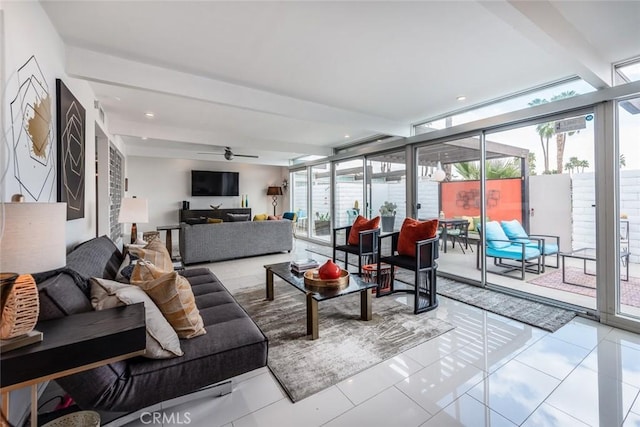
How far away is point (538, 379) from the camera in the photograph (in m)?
1.87

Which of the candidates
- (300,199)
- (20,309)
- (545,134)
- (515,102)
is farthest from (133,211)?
(300,199)

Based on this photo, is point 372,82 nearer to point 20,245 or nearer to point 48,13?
point 48,13

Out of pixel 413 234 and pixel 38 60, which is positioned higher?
pixel 38 60

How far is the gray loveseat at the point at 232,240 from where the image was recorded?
16.4ft

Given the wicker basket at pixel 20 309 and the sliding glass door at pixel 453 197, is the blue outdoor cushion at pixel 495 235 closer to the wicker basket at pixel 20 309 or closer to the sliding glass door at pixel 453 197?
the sliding glass door at pixel 453 197

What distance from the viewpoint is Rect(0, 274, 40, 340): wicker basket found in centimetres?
93

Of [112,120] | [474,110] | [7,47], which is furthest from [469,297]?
[112,120]

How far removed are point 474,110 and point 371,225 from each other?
2164mm

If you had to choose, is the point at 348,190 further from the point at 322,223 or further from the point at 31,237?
Answer: the point at 31,237

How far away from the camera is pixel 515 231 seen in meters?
3.71

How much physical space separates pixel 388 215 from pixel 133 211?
4216 millimetres

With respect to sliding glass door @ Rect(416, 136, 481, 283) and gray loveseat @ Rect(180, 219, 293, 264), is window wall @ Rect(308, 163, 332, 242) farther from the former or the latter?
sliding glass door @ Rect(416, 136, 481, 283)

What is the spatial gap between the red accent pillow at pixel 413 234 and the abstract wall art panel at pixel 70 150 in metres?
3.27

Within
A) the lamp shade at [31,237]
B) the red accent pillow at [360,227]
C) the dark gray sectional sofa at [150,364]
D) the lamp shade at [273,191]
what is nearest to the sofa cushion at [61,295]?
the dark gray sectional sofa at [150,364]
